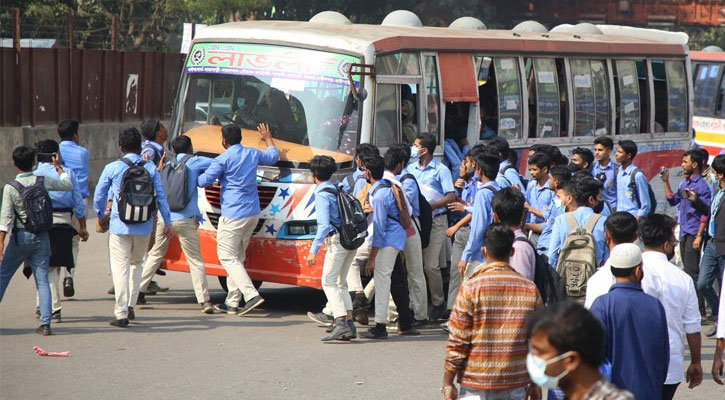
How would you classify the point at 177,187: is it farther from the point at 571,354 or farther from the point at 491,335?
the point at 571,354

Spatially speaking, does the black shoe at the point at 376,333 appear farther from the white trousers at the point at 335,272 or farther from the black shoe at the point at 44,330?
the black shoe at the point at 44,330

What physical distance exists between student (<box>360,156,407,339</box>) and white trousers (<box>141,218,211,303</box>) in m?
1.78

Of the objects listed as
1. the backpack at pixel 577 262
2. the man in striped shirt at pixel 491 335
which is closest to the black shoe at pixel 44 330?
the backpack at pixel 577 262

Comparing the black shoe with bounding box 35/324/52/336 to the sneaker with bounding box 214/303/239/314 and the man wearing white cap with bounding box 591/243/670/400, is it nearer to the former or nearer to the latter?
the sneaker with bounding box 214/303/239/314

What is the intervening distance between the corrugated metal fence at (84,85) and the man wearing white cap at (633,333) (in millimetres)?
15405

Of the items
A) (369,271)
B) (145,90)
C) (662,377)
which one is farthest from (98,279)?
(145,90)

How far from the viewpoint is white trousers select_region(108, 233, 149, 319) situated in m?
9.70

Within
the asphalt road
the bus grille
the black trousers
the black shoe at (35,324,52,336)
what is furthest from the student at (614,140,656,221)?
the black shoe at (35,324,52,336)

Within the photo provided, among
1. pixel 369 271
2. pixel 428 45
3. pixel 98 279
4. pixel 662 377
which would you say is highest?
pixel 428 45

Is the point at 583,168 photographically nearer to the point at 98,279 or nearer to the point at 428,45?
the point at 428,45

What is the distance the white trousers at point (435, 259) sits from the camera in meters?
10.8

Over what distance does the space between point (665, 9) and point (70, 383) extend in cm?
4509

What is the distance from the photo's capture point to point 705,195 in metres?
11.1

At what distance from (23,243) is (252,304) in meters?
2.22
